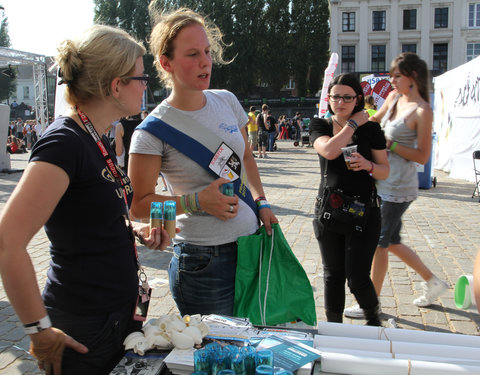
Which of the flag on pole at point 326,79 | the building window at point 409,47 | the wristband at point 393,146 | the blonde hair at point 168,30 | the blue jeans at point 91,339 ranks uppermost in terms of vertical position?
the building window at point 409,47

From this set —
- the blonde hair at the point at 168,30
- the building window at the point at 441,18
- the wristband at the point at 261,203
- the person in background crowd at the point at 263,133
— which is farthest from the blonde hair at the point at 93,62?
the building window at the point at 441,18

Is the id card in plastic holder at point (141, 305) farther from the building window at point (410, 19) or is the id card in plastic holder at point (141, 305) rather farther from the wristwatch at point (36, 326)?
the building window at point (410, 19)

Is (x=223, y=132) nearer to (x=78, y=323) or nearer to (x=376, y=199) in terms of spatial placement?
(x=78, y=323)

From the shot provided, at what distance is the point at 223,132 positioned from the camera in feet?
7.17

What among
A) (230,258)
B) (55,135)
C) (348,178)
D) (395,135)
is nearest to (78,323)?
(55,135)

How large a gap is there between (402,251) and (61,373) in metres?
3.20

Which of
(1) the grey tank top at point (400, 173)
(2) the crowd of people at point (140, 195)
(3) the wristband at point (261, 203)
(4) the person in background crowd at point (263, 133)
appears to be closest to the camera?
(2) the crowd of people at point (140, 195)

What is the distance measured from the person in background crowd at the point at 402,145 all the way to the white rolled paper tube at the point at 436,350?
7.79 ft

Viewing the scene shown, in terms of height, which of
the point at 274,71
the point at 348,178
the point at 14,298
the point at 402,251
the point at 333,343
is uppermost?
the point at 274,71

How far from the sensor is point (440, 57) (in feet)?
182

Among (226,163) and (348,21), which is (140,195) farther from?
(348,21)

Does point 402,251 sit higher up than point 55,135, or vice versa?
point 55,135

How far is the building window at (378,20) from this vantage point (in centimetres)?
5488

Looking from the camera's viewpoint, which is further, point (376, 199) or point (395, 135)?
point (395, 135)
